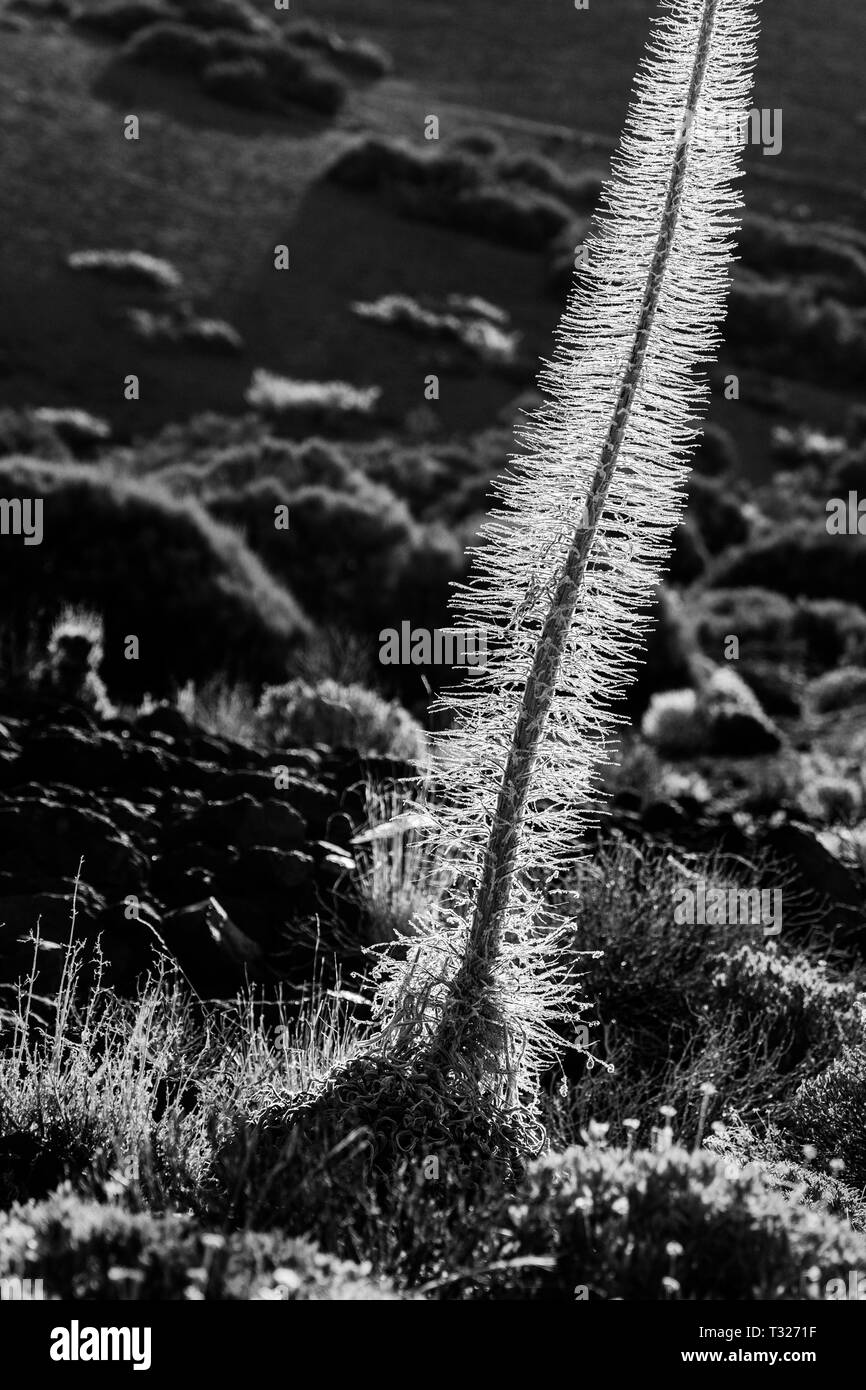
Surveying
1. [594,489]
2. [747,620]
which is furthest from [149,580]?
[747,620]

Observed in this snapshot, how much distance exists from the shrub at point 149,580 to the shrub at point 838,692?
5368mm

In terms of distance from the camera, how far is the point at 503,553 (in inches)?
163

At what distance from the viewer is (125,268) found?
27453 mm

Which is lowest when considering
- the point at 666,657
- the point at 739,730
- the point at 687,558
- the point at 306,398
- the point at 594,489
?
the point at 739,730

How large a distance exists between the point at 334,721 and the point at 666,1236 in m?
5.85

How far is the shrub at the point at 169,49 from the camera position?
38.3 metres

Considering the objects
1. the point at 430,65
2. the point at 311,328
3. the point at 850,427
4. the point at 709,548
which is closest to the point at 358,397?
the point at 311,328

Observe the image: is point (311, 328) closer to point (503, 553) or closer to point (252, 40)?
point (252, 40)

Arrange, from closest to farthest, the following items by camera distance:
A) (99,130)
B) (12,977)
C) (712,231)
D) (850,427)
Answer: (712,231) < (12,977) < (850,427) < (99,130)

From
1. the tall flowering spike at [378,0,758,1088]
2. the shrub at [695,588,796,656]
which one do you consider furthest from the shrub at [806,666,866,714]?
the tall flowering spike at [378,0,758,1088]

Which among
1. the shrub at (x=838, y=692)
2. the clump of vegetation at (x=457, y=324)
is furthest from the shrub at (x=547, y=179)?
the shrub at (x=838, y=692)

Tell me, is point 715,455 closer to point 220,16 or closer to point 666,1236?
point 666,1236

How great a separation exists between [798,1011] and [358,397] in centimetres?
2055

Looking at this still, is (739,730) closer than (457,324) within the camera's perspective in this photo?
Yes
